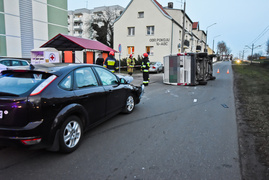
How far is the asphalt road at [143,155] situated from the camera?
293 centimetres

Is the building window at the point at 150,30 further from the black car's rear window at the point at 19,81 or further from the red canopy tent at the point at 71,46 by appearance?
the black car's rear window at the point at 19,81

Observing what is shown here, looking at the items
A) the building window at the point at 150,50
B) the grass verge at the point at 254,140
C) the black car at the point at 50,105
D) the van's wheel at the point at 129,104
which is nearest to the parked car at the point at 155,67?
the building window at the point at 150,50

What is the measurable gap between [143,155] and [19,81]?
7.72 ft

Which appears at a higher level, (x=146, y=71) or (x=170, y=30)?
(x=170, y=30)

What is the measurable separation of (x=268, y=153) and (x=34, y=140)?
3760 millimetres

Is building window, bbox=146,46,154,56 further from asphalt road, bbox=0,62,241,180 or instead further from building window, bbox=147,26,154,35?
asphalt road, bbox=0,62,241,180

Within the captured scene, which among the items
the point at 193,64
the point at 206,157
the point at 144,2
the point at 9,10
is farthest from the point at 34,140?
the point at 144,2

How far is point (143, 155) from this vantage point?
349cm

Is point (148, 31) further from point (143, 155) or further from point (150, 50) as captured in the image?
point (143, 155)

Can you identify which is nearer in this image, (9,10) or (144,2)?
(9,10)

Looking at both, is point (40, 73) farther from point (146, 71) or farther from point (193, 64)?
point (193, 64)

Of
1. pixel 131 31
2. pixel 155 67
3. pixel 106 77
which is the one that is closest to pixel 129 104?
pixel 106 77

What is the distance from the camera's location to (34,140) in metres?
3.00

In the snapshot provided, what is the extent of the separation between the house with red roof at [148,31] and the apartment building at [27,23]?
9.15 metres
